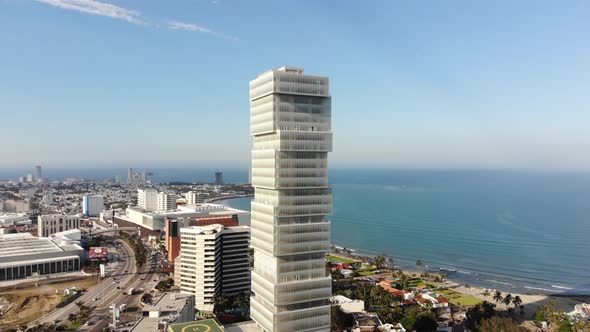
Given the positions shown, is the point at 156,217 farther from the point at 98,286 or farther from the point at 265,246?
the point at 265,246

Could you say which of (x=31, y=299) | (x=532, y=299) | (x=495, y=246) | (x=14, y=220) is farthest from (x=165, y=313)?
(x=14, y=220)

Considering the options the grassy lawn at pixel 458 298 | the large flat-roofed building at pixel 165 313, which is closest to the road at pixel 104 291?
the large flat-roofed building at pixel 165 313

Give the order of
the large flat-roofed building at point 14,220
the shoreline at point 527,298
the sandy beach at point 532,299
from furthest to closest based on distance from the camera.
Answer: the large flat-roofed building at point 14,220 < the sandy beach at point 532,299 < the shoreline at point 527,298

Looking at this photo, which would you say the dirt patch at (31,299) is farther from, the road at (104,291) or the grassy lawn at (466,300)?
the grassy lawn at (466,300)

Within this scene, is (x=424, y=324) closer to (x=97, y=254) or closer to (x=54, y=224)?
(x=97, y=254)

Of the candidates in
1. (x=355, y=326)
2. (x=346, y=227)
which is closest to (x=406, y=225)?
(x=346, y=227)

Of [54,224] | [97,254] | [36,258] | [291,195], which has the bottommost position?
[97,254]

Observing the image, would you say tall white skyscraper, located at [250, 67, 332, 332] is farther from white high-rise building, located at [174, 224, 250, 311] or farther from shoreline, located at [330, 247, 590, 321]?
shoreline, located at [330, 247, 590, 321]

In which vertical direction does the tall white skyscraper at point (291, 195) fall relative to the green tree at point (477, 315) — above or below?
above
